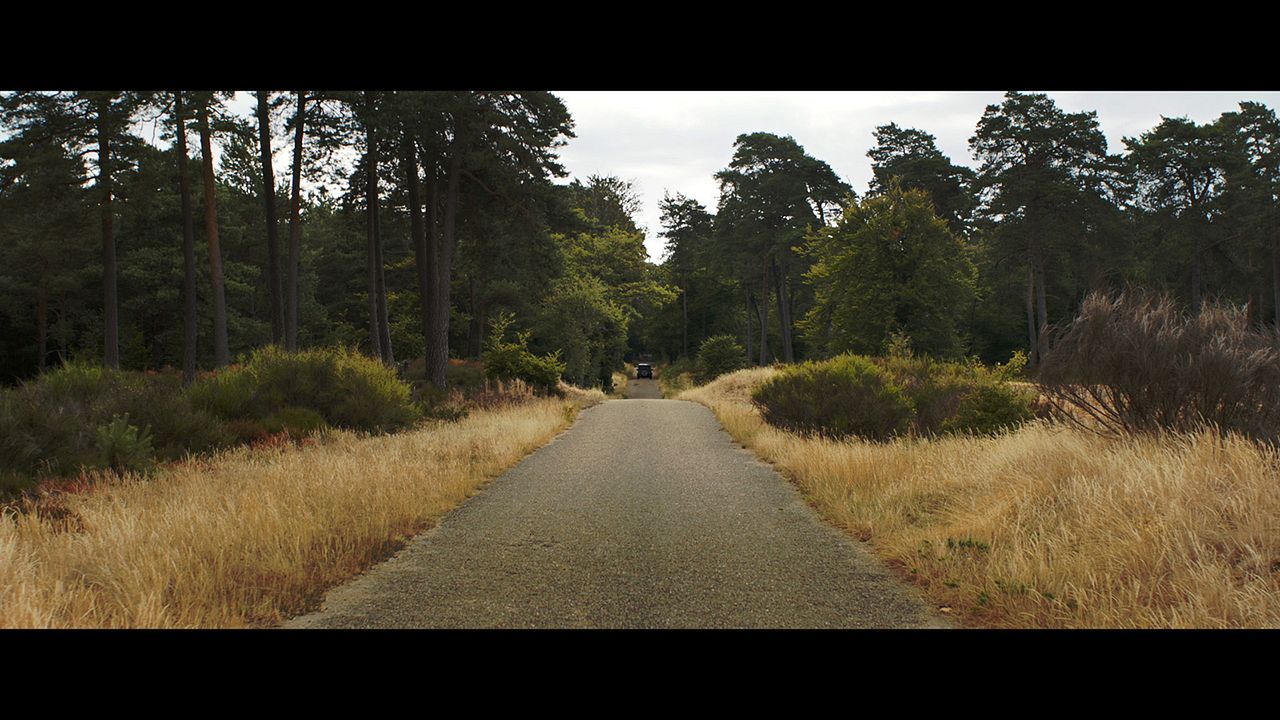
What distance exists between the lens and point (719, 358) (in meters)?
52.3

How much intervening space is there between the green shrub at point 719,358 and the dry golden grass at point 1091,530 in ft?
141

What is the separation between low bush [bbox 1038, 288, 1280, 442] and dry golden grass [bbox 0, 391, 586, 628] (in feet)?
27.4

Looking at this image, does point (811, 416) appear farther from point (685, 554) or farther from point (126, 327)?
point (126, 327)

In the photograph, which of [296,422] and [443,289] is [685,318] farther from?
[296,422]

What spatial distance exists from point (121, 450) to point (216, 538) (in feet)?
17.0

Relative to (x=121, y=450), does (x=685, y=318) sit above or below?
above

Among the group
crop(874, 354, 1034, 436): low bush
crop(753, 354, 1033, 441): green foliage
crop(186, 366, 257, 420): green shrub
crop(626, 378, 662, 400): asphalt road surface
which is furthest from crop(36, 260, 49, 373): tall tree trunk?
crop(874, 354, 1034, 436): low bush

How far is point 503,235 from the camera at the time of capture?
2630 centimetres

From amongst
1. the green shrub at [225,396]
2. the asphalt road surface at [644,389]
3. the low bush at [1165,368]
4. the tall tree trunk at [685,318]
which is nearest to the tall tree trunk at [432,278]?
the green shrub at [225,396]

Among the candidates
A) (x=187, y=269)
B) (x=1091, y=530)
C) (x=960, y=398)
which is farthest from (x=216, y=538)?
(x=187, y=269)

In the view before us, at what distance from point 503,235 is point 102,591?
2255 cm

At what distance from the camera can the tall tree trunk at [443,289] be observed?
2431 centimetres

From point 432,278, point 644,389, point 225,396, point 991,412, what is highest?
point 432,278

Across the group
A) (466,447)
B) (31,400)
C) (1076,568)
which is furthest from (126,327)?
(1076,568)
